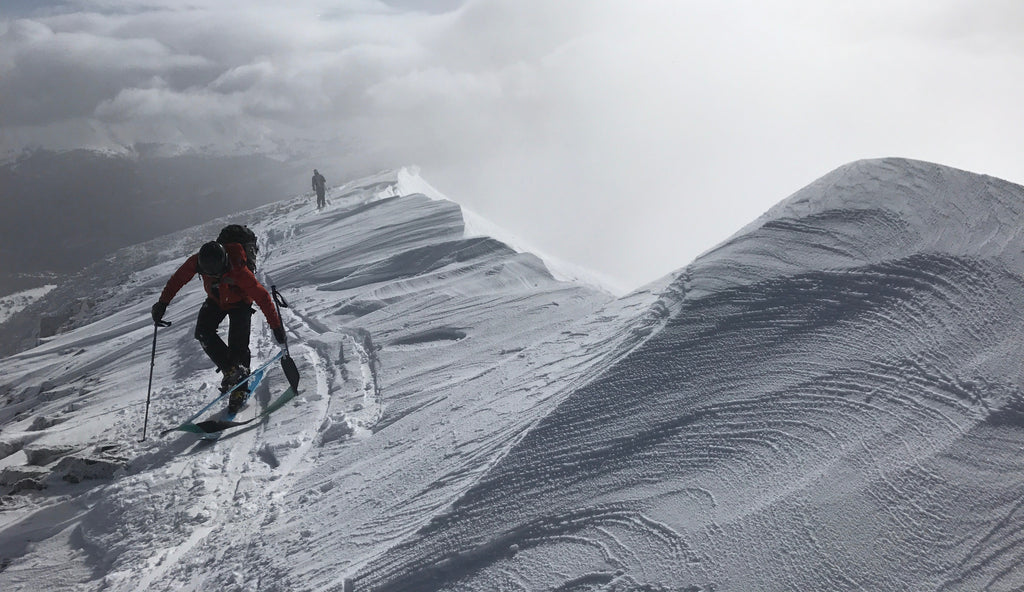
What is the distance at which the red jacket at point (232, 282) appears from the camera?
622 cm

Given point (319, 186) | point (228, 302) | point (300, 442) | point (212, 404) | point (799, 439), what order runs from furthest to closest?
point (319, 186) < point (228, 302) < point (212, 404) < point (300, 442) < point (799, 439)

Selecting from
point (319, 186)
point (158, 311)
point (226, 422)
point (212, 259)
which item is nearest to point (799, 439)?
point (226, 422)

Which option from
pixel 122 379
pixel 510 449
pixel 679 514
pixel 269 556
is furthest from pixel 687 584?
pixel 122 379

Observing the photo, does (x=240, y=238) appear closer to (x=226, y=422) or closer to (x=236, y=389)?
(x=236, y=389)

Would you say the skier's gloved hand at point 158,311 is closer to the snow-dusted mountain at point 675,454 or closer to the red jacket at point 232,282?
the red jacket at point 232,282

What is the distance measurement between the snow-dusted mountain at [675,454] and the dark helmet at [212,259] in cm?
159

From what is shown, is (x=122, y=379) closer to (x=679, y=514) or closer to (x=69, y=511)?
(x=69, y=511)

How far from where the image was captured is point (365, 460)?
195 inches

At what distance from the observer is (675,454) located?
3.52m

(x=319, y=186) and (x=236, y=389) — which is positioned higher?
(x=319, y=186)

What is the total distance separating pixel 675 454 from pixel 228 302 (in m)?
5.14

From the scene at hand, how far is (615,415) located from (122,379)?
8544 millimetres

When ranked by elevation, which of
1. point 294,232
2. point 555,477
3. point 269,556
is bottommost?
point 269,556

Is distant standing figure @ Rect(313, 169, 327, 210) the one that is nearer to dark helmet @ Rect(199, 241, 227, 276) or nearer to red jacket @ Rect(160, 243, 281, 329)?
red jacket @ Rect(160, 243, 281, 329)
